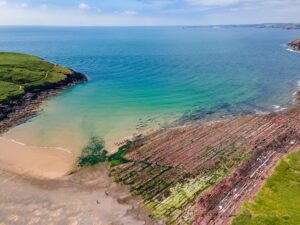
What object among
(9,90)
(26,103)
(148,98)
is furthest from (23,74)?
(148,98)

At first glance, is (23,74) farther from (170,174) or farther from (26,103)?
(170,174)

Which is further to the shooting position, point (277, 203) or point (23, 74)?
point (23, 74)

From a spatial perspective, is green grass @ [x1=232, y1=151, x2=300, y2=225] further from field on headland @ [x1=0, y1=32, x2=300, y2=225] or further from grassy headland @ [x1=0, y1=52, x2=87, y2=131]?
grassy headland @ [x1=0, y1=52, x2=87, y2=131]

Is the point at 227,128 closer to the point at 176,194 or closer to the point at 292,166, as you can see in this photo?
the point at 292,166

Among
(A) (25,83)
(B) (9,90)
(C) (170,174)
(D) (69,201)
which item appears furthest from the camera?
(A) (25,83)

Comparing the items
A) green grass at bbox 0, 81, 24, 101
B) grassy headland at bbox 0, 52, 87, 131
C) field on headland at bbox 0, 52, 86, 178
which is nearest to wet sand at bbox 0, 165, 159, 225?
field on headland at bbox 0, 52, 86, 178
